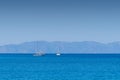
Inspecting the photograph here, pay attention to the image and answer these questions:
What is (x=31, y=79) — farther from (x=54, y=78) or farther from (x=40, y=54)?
(x=40, y=54)

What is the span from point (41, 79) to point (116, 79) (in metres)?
9.94

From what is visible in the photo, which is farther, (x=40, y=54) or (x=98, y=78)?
(x=40, y=54)

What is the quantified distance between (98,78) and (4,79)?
12522mm

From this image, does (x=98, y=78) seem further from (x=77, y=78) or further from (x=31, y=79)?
(x=31, y=79)

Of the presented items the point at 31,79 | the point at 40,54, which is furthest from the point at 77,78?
the point at 40,54

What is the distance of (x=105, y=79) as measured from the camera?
59438 millimetres

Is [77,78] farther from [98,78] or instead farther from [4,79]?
[4,79]

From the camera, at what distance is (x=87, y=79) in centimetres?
5966

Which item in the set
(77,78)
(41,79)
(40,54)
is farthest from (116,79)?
(40,54)

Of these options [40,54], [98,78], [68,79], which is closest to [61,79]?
[68,79]

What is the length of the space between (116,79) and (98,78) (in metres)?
2.46

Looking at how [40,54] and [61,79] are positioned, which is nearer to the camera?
[61,79]

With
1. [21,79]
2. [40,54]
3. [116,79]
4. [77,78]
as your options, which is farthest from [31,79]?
[40,54]

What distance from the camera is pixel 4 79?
58.5 m
